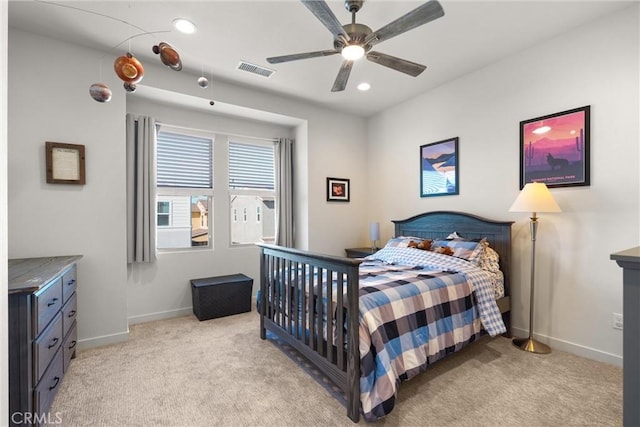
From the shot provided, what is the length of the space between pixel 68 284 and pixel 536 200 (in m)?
3.77

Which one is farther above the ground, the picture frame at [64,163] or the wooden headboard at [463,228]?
the picture frame at [64,163]

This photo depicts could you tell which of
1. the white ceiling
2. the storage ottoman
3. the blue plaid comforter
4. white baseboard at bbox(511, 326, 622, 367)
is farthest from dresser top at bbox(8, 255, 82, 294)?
white baseboard at bbox(511, 326, 622, 367)

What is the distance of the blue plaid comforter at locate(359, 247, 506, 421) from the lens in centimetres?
172

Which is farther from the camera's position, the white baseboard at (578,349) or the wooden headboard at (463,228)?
the wooden headboard at (463,228)

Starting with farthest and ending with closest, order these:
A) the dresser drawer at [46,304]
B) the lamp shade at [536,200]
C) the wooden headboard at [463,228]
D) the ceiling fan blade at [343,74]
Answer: the wooden headboard at [463,228] → the lamp shade at [536,200] → the ceiling fan blade at [343,74] → the dresser drawer at [46,304]

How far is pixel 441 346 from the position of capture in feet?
7.16

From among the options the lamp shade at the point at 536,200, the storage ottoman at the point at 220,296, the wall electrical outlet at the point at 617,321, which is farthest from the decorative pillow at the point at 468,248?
the storage ottoman at the point at 220,296

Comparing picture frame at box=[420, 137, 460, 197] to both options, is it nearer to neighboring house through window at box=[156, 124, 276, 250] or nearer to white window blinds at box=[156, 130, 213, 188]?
neighboring house through window at box=[156, 124, 276, 250]

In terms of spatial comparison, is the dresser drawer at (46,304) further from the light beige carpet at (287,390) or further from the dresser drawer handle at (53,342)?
the light beige carpet at (287,390)

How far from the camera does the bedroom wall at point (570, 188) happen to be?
2.32 m

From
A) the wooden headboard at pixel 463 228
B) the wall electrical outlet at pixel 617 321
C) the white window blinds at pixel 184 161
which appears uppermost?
the white window blinds at pixel 184 161

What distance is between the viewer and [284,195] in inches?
172

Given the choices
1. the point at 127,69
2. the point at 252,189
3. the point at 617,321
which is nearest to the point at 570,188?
the point at 617,321

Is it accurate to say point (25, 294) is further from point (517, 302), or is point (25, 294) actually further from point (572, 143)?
point (572, 143)
